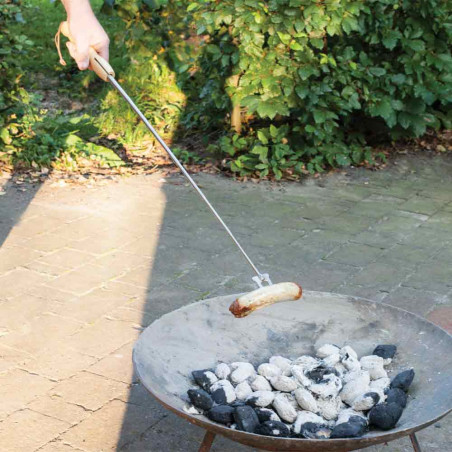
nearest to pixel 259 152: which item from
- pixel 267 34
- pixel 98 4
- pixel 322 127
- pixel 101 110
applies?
pixel 322 127

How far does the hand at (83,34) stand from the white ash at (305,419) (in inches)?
52.5

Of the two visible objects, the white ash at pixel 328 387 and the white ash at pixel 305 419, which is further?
the white ash at pixel 328 387

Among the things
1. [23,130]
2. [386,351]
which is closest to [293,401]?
[386,351]

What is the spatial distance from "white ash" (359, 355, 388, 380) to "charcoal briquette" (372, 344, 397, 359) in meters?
0.02

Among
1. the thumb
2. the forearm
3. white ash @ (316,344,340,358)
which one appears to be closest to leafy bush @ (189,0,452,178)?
the forearm

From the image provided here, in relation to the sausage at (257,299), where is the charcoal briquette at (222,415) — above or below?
below

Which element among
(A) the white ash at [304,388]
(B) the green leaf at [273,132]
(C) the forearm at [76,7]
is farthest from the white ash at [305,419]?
(B) the green leaf at [273,132]

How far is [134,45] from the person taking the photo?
273 inches

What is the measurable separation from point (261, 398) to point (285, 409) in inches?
3.2

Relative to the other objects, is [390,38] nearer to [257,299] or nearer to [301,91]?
[301,91]

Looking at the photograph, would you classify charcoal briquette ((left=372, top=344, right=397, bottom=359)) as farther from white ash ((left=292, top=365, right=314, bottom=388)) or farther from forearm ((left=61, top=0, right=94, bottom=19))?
forearm ((left=61, top=0, right=94, bottom=19))

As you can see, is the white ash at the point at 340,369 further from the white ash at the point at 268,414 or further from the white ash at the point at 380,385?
the white ash at the point at 268,414

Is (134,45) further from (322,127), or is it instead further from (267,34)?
(322,127)

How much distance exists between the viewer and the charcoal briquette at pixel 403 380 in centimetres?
236
